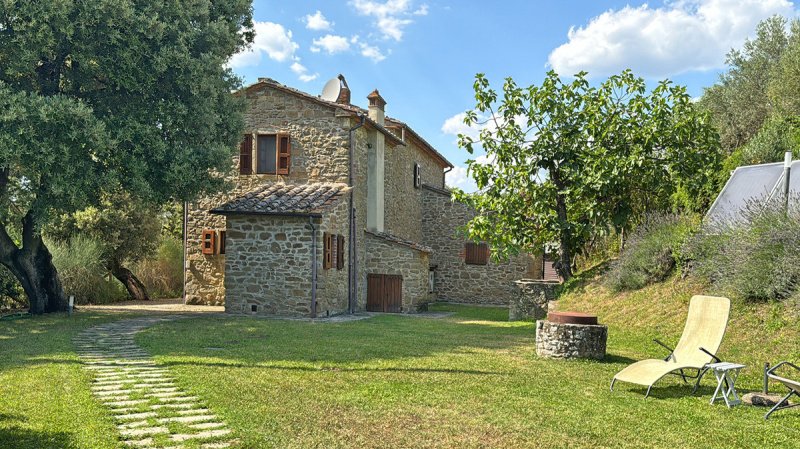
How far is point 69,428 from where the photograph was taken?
17.2 feet

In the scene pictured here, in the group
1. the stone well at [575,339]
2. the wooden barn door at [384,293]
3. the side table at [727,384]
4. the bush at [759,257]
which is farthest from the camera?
the wooden barn door at [384,293]

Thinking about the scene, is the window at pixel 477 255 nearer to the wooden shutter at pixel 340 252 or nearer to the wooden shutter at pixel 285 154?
the wooden shutter at pixel 340 252

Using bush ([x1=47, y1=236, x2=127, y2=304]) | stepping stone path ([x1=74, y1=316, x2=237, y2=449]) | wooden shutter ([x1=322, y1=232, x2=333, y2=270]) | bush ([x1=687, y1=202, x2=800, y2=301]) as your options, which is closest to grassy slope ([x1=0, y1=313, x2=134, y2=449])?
stepping stone path ([x1=74, y1=316, x2=237, y2=449])

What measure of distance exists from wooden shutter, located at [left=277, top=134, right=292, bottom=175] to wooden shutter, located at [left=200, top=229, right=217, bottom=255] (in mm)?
2647

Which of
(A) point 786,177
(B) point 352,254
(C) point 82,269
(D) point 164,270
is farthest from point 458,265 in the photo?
(A) point 786,177

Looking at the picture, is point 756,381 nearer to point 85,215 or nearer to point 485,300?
point 485,300

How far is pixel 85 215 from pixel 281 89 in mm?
7253

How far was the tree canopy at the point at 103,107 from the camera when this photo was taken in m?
12.2

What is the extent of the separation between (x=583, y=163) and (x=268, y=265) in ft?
27.1

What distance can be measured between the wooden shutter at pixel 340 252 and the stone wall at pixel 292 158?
1.69 m

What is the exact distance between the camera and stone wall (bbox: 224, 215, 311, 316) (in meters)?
15.8

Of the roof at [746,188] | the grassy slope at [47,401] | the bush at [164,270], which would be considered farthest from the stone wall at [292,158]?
the roof at [746,188]

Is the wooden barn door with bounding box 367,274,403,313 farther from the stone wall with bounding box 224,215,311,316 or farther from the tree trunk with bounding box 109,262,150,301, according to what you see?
the tree trunk with bounding box 109,262,150,301

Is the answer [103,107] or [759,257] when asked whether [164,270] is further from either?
[759,257]
